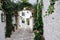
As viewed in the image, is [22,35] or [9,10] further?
[22,35]

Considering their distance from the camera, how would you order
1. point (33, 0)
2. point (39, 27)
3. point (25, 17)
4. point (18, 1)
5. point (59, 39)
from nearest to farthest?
point (59, 39) < point (39, 27) < point (18, 1) < point (33, 0) < point (25, 17)

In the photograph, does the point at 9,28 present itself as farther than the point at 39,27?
Yes

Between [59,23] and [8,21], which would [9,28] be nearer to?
[8,21]

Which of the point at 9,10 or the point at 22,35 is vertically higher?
the point at 9,10

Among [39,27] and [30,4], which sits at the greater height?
[30,4]

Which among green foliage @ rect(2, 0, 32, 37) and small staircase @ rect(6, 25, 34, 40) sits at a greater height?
green foliage @ rect(2, 0, 32, 37)

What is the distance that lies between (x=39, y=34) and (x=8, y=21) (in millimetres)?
Result: 5155

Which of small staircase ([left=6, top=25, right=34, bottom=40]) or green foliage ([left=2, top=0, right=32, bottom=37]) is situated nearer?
green foliage ([left=2, top=0, right=32, bottom=37])

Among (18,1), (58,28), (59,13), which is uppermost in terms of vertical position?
(18,1)

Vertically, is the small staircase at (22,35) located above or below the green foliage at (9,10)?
below

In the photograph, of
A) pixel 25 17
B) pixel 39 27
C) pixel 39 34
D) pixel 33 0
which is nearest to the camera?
pixel 39 34

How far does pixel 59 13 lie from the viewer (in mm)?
4719

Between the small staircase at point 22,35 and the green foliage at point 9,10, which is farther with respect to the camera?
the small staircase at point 22,35

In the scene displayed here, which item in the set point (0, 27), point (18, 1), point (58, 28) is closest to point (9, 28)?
point (18, 1)
